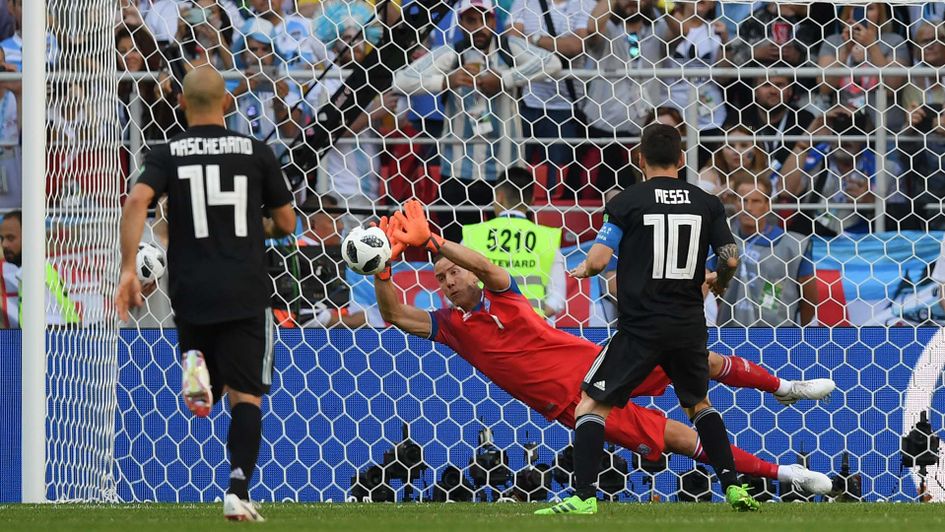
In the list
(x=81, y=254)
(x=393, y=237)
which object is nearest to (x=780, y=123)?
(x=393, y=237)

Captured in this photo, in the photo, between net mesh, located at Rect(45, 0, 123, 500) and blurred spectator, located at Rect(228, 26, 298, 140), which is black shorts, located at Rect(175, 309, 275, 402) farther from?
blurred spectator, located at Rect(228, 26, 298, 140)

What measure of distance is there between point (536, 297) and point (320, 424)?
149 centimetres

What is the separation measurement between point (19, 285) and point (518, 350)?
9.23ft

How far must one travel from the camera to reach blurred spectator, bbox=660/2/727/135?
28.6 feet

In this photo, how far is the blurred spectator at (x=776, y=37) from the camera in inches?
350

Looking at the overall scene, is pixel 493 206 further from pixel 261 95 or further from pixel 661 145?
pixel 661 145

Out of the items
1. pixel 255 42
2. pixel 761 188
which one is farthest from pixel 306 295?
pixel 761 188

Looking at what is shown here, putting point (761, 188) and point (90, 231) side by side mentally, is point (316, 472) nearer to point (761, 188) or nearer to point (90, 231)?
point (90, 231)

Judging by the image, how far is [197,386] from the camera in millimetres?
4508

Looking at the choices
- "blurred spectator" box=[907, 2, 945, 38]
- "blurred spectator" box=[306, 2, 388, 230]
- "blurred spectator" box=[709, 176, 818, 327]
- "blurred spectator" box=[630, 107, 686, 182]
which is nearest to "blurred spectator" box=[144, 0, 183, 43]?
"blurred spectator" box=[306, 2, 388, 230]

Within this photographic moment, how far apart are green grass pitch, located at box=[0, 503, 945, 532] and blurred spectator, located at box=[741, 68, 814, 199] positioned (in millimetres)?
2915

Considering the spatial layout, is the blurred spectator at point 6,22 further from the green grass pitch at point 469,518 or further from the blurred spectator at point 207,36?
the green grass pitch at point 469,518

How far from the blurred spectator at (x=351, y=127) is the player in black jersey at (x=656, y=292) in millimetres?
3017

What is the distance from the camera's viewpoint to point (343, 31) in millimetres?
9219
